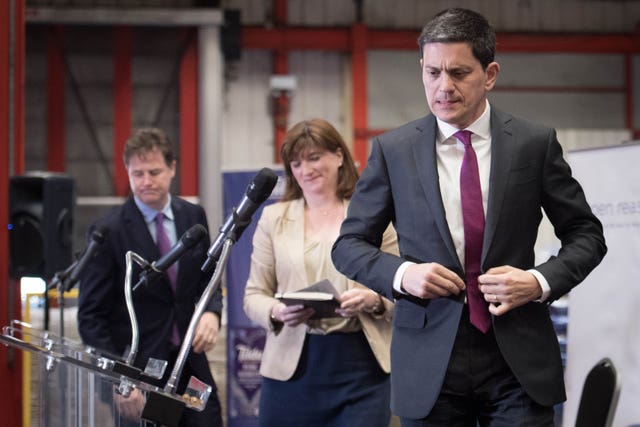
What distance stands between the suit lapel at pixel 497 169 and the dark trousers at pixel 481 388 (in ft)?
0.56

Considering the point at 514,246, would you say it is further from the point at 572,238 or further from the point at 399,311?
the point at 399,311

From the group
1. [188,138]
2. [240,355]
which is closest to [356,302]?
[240,355]

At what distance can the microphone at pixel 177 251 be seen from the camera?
7.34 ft

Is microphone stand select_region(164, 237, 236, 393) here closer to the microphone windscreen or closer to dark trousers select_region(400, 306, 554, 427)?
the microphone windscreen

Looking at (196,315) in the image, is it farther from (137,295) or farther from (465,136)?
(137,295)

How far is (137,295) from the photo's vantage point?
2963 mm

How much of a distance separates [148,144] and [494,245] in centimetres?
→ 166

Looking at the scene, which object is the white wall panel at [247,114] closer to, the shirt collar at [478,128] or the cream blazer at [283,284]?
the cream blazer at [283,284]

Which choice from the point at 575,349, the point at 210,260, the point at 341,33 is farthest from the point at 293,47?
the point at 210,260

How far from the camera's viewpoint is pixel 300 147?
2893 millimetres

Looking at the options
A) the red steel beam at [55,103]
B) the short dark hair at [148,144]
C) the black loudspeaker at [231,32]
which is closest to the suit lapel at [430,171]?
the short dark hair at [148,144]

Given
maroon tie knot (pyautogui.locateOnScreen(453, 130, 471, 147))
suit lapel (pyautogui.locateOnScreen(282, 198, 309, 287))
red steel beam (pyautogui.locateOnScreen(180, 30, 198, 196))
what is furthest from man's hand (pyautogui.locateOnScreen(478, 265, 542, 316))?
red steel beam (pyautogui.locateOnScreen(180, 30, 198, 196))

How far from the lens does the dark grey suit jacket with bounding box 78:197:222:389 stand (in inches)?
115

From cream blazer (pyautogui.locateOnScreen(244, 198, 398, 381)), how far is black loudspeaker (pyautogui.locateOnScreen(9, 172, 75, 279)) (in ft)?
4.31
